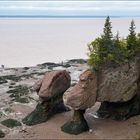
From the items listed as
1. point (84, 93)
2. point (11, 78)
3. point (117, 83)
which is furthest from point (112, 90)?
point (11, 78)

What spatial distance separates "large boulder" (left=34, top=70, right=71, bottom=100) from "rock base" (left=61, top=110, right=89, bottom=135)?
4.29 metres

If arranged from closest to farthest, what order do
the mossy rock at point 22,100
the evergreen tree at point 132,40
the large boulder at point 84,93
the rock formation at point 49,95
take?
1. the large boulder at point 84,93
2. the evergreen tree at point 132,40
3. the rock formation at point 49,95
4. the mossy rock at point 22,100

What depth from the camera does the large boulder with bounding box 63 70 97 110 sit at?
42.1 meters

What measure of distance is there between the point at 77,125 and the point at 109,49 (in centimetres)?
828

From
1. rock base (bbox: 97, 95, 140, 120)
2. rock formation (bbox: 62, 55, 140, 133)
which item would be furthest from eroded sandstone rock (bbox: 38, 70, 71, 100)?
rock base (bbox: 97, 95, 140, 120)

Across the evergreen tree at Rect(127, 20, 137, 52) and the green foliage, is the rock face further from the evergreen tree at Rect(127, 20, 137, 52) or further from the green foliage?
the evergreen tree at Rect(127, 20, 137, 52)

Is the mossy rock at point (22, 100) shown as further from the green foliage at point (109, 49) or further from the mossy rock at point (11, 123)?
the green foliage at point (109, 49)

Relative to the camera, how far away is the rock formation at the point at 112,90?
42.5 m

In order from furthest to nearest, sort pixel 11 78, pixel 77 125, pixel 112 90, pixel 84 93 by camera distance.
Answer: pixel 11 78 < pixel 112 90 < pixel 77 125 < pixel 84 93

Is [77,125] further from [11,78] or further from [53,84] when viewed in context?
[11,78]

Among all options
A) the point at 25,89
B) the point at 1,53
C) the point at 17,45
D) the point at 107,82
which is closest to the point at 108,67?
the point at 107,82

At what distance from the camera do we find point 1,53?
117125mm

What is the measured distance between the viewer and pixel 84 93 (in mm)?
42312

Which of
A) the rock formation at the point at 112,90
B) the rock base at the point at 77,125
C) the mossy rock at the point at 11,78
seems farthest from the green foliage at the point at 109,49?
the mossy rock at the point at 11,78
